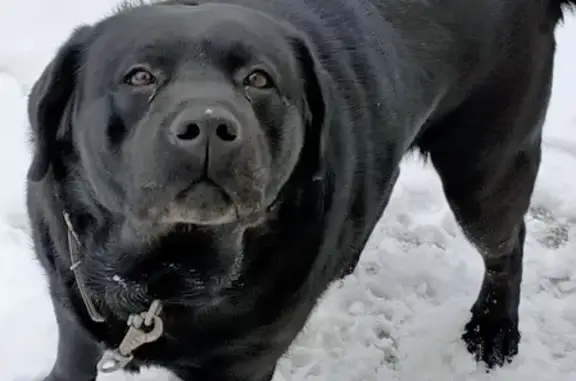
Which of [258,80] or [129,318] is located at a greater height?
[258,80]

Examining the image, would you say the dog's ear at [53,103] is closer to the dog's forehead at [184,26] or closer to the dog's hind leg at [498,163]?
the dog's forehead at [184,26]

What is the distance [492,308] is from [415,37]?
956 mm

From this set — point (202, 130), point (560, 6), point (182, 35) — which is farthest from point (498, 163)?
point (202, 130)

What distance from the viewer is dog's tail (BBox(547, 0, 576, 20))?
242 cm

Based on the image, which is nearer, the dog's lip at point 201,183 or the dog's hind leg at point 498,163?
the dog's lip at point 201,183

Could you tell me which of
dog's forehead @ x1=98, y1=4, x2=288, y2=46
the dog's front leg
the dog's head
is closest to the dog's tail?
the dog's head

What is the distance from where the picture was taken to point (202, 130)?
158 centimetres

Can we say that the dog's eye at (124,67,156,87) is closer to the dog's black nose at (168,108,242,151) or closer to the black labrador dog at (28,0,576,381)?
the black labrador dog at (28,0,576,381)

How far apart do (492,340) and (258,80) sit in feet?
4.72

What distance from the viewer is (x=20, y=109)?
11.0 ft

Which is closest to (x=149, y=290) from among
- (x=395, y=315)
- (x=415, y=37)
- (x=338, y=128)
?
(x=338, y=128)

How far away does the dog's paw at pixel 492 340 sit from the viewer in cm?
294

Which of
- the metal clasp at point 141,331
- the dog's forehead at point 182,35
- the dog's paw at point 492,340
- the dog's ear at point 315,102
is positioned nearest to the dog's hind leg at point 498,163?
the dog's paw at point 492,340

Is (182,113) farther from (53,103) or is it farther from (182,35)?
(53,103)
